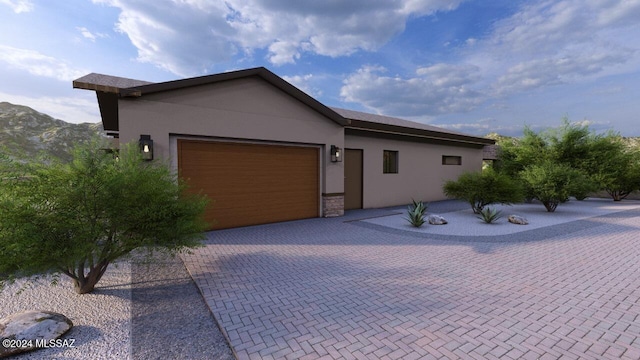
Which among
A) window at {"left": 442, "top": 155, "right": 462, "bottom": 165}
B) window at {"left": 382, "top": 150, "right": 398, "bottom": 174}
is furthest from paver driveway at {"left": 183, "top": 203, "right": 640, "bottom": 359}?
window at {"left": 442, "top": 155, "right": 462, "bottom": 165}

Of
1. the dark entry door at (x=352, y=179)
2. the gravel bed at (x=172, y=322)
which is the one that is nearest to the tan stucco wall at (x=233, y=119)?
the dark entry door at (x=352, y=179)

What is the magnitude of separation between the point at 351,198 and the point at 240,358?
29.8 feet

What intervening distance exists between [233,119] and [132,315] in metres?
5.57

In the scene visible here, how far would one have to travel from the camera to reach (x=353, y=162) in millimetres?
11117

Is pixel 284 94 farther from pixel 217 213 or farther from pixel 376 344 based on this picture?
pixel 376 344

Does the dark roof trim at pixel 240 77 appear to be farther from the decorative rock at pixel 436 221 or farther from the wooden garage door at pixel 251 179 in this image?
the decorative rock at pixel 436 221

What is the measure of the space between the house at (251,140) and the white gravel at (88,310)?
2.71m

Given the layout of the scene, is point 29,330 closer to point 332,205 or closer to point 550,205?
point 332,205

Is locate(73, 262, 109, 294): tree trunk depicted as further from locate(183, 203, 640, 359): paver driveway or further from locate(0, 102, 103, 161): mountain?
locate(0, 102, 103, 161): mountain

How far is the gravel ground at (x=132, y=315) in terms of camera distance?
2.56m

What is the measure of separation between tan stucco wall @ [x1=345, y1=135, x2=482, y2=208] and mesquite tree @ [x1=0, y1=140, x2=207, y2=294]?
25.8ft

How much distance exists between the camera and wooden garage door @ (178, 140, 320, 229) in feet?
24.2

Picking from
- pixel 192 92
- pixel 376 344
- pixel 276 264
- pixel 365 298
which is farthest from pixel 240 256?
pixel 192 92

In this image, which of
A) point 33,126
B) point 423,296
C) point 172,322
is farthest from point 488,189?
point 33,126
